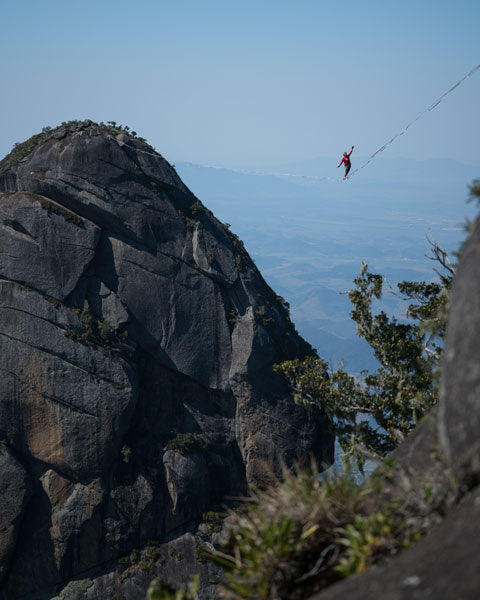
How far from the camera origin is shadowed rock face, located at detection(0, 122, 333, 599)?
126 feet

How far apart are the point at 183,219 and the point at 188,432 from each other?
58.3 feet

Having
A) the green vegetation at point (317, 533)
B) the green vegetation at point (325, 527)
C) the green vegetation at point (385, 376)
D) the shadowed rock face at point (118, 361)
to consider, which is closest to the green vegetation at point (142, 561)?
the shadowed rock face at point (118, 361)

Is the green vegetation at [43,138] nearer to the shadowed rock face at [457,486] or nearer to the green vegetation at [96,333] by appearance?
the green vegetation at [96,333]

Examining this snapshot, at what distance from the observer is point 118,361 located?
4028cm

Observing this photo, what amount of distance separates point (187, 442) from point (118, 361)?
827cm

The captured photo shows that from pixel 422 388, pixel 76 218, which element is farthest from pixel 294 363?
pixel 76 218

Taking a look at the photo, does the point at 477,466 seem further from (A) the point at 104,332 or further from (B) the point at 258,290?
(B) the point at 258,290

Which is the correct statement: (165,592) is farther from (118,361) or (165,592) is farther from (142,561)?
(142,561)

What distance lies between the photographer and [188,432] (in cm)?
4250

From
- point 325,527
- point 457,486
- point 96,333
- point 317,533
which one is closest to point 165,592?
point 317,533

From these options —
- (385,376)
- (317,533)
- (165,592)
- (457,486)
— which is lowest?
(165,592)

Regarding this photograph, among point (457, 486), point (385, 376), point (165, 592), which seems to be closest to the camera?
point (457, 486)

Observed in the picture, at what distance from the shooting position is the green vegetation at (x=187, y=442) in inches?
1615

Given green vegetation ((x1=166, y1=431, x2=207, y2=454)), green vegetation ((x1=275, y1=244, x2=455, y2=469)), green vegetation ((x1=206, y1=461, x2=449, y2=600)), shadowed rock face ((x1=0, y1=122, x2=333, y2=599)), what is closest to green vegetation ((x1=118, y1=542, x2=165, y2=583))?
shadowed rock face ((x1=0, y1=122, x2=333, y2=599))
